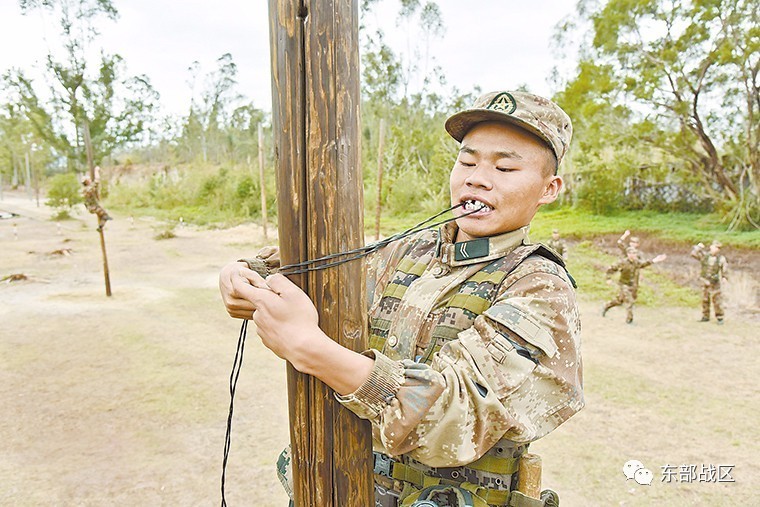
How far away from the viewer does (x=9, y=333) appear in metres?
7.51

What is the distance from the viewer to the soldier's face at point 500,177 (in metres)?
1.61

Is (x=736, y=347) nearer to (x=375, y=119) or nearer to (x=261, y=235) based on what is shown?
(x=261, y=235)

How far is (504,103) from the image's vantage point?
159 centimetres

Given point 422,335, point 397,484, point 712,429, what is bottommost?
point 712,429

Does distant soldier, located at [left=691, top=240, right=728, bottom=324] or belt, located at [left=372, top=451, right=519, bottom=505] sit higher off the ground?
belt, located at [left=372, top=451, right=519, bottom=505]

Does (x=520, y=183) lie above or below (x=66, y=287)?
above

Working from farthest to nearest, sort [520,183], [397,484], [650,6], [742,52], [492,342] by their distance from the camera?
1. [650,6]
2. [742,52]
3. [397,484]
4. [520,183]
5. [492,342]

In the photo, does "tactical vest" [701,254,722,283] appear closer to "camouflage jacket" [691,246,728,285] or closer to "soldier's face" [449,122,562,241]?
"camouflage jacket" [691,246,728,285]

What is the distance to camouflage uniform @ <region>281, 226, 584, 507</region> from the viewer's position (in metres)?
1.22

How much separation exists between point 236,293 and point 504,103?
0.92 m

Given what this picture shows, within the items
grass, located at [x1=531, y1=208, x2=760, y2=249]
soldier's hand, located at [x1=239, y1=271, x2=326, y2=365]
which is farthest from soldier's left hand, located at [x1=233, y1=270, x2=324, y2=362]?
grass, located at [x1=531, y1=208, x2=760, y2=249]

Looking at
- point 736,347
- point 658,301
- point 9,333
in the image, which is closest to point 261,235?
point 9,333

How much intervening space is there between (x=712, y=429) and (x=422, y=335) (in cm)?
461

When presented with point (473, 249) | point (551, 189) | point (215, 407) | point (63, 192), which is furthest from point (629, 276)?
point (63, 192)
